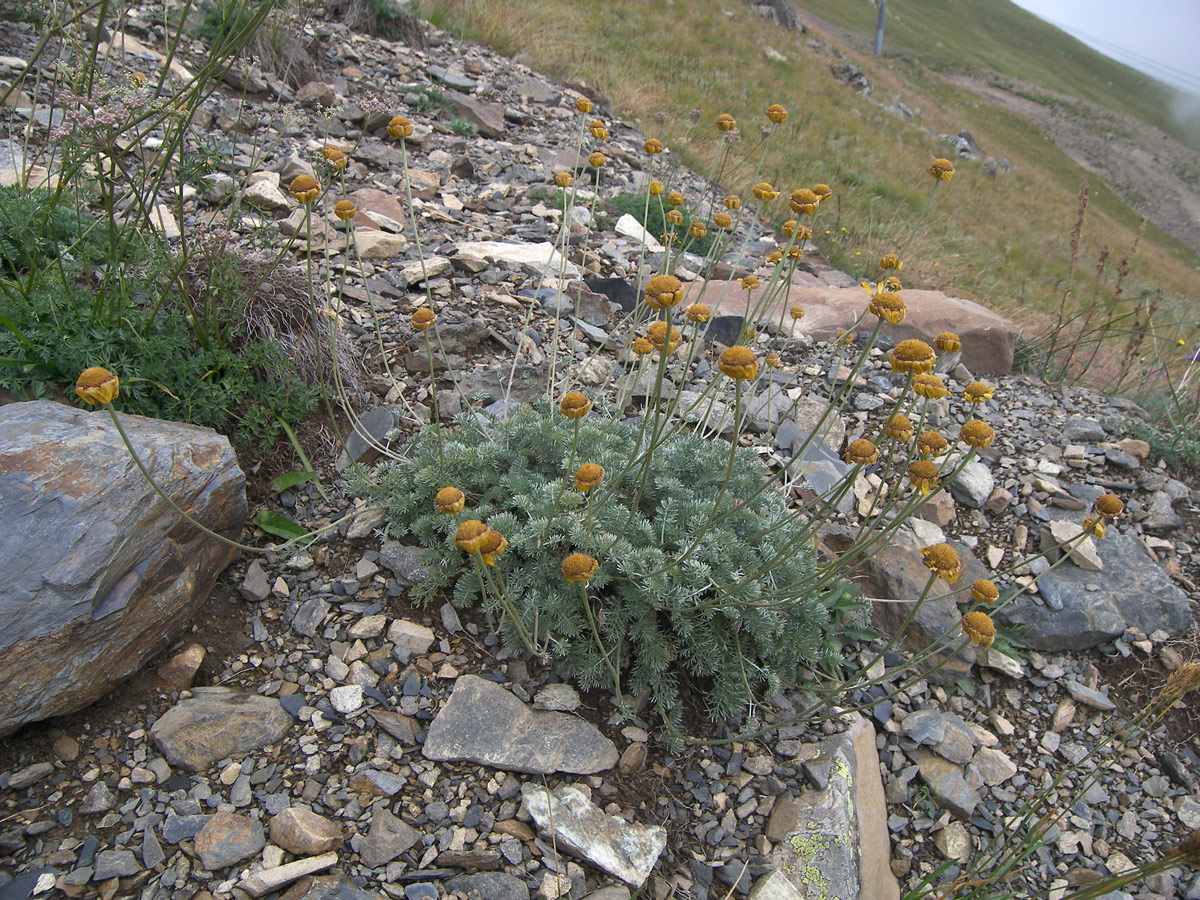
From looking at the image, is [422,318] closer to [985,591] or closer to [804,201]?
[804,201]

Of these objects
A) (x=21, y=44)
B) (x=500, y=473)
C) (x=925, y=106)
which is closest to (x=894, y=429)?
(x=500, y=473)

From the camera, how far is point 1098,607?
3.34m

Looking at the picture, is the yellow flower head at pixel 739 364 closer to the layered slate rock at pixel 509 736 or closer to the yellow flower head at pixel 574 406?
the yellow flower head at pixel 574 406

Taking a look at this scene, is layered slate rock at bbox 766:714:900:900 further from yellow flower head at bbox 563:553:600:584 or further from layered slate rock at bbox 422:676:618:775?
yellow flower head at bbox 563:553:600:584

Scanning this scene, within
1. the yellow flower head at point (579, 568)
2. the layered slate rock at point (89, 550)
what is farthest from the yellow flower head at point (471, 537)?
the layered slate rock at point (89, 550)

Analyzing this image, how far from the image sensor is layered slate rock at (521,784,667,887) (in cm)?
207

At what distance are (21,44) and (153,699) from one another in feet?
18.9

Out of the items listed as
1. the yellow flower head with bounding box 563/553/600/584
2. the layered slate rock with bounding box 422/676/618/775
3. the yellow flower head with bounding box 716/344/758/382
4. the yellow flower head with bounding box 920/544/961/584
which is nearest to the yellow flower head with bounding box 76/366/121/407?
the yellow flower head with bounding box 563/553/600/584

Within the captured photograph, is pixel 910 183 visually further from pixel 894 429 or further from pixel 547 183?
pixel 894 429

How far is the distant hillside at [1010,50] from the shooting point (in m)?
53.8

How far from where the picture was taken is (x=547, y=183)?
636cm

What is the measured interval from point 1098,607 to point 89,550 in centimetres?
412

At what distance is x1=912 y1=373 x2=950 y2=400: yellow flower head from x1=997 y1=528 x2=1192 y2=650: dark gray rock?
75.0 inches

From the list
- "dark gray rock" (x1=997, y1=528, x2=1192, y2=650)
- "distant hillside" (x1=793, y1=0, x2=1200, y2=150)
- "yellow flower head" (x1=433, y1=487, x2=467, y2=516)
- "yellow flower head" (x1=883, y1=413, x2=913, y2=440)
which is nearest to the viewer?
"yellow flower head" (x1=433, y1=487, x2=467, y2=516)
